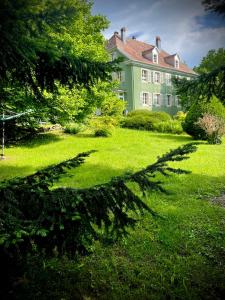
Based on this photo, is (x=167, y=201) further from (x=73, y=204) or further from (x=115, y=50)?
(x=115, y=50)

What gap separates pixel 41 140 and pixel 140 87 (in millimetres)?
21287

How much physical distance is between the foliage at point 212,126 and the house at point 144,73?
16.6 m

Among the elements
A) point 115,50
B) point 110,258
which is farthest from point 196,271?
point 115,50

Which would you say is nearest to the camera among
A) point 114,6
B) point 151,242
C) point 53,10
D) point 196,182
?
point 53,10

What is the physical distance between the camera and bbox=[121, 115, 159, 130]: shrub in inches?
856

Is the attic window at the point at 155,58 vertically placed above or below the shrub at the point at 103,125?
above

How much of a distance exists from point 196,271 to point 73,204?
2.42 metres

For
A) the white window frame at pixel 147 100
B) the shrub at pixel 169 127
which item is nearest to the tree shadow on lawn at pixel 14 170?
the shrub at pixel 169 127

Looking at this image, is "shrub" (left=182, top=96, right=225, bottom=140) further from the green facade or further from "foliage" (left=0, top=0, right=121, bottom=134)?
the green facade

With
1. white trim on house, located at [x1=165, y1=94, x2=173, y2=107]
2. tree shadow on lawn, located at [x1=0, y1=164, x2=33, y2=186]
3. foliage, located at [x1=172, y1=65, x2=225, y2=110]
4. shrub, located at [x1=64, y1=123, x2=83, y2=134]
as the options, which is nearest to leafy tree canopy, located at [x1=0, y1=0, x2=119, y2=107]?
foliage, located at [x1=172, y1=65, x2=225, y2=110]

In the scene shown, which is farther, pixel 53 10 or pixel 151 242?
pixel 151 242

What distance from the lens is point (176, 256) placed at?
12.8ft

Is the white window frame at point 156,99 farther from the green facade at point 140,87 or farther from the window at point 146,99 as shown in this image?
the window at point 146,99

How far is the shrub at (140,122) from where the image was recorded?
856 inches
